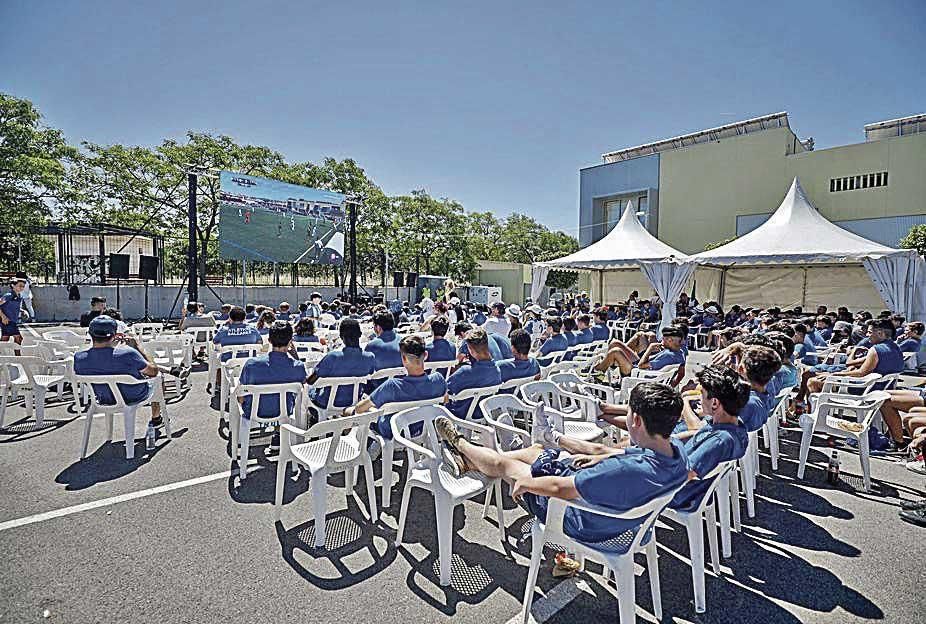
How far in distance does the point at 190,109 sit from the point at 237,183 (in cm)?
506

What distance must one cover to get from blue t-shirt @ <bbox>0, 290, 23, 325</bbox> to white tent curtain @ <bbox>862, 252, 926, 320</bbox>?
15.5 m

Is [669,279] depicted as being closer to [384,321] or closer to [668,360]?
[668,360]

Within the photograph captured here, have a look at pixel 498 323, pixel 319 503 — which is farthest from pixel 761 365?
pixel 498 323

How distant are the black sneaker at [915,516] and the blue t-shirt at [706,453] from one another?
177cm

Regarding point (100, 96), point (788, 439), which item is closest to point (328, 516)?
point (788, 439)

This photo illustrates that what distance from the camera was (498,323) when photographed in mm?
7711

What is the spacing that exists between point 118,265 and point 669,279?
1623 centimetres

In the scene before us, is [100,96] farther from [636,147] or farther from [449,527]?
[636,147]

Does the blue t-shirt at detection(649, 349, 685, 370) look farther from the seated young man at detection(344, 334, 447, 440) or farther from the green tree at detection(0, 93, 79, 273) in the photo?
the green tree at detection(0, 93, 79, 273)

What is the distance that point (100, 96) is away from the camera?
53.2 ft

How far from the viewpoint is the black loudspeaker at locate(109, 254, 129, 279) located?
15.3 meters

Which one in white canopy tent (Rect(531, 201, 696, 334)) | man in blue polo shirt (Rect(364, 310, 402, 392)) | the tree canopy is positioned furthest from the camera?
the tree canopy

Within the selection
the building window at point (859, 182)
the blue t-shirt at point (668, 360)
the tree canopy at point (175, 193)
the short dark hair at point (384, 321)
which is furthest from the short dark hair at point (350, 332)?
the building window at point (859, 182)

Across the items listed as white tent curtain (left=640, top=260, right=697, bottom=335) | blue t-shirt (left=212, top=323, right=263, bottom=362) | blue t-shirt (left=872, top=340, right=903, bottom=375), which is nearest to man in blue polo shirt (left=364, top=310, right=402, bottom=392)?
blue t-shirt (left=212, top=323, right=263, bottom=362)
